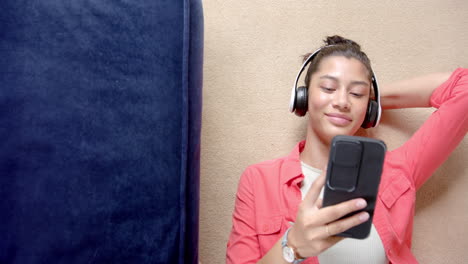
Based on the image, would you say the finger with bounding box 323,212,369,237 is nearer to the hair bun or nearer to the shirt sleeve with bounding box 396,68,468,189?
the shirt sleeve with bounding box 396,68,468,189

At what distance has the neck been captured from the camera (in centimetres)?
103

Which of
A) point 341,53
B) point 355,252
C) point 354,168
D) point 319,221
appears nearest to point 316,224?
point 319,221

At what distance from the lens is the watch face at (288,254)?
0.64 metres

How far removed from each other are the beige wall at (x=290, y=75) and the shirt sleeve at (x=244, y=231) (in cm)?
15

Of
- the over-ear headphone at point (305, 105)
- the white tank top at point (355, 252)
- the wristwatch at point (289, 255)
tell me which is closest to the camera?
the wristwatch at point (289, 255)

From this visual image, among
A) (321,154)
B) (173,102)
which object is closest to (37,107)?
(173,102)

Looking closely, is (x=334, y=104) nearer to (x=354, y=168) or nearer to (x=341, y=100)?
(x=341, y=100)

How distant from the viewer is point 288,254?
2.12ft

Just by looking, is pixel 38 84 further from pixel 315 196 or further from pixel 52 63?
pixel 315 196

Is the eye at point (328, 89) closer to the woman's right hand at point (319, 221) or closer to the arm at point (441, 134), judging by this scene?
the arm at point (441, 134)

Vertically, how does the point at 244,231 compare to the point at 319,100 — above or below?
below

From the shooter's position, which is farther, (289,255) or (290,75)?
(290,75)

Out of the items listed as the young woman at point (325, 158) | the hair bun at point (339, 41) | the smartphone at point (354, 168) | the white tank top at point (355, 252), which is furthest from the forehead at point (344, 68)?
the smartphone at point (354, 168)

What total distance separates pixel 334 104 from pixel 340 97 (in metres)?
0.03
